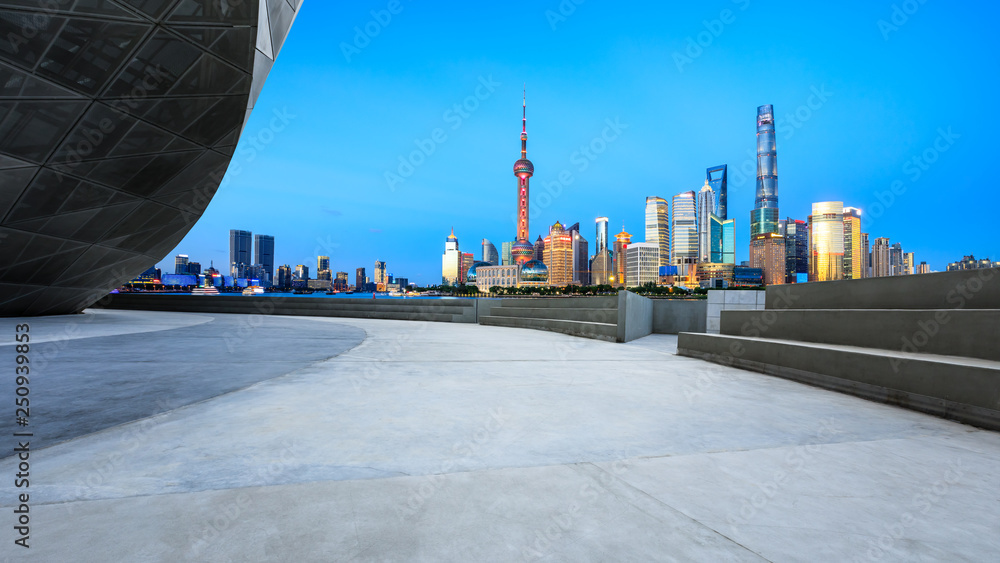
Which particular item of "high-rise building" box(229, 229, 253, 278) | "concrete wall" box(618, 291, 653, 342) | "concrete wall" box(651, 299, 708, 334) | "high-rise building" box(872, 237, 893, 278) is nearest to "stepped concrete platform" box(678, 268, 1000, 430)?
"concrete wall" box(618, 291, 653, 342)

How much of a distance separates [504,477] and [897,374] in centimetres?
487

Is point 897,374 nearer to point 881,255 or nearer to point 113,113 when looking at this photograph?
point 113,113

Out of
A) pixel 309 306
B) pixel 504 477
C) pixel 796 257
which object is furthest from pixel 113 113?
pixel 796 257

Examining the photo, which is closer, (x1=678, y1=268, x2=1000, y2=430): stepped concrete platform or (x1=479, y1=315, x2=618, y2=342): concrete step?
(x1=678, y1=268, x2=1000, y2=430): stepped concrete platform

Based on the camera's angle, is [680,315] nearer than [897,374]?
No

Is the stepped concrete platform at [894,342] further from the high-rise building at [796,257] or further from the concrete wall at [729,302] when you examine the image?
the high-rise building at [796,257]

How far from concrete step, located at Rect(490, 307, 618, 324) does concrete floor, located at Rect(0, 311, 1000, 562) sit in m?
6.68

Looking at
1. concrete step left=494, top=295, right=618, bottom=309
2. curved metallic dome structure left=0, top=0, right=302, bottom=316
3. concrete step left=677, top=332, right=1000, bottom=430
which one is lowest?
concrete step left=677, top=332, right=1000, bottom=430

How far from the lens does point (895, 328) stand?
5.57 metres

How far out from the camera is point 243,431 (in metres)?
3.47

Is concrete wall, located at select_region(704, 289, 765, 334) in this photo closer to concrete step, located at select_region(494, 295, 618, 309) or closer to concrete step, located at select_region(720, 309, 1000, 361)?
concrete step, located at select_region(494, 295, 618, 309)

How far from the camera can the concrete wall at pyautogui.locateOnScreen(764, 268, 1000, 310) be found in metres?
5.30

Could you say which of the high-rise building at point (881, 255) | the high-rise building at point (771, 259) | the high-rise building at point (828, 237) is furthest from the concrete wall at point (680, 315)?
A: the high-rise building at point (771, 259)

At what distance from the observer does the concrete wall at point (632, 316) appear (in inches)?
435
